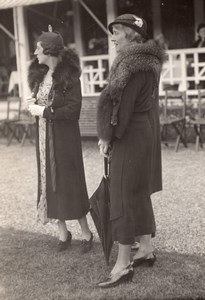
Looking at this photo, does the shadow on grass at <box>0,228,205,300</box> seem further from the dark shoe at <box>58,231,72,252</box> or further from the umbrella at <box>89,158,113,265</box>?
the umbrella at <box>89,158,113,265</box>

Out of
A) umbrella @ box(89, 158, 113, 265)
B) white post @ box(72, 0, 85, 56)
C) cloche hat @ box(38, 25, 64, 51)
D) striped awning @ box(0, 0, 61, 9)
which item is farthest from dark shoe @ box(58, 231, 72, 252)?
white post @ box(72, 0, 85, 56)

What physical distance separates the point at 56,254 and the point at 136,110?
1.63 meters

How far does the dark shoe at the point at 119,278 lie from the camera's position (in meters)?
4.09

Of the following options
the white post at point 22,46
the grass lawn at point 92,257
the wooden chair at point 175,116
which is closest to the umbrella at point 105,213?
the grass lawn at point 92,257

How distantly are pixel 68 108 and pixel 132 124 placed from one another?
2.58 ft

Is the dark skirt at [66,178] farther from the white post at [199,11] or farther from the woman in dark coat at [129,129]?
the white post at [199,11]

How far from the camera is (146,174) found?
13.6 ft

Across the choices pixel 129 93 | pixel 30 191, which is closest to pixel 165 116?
pixel 30 191

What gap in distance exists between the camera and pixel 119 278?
162 inches

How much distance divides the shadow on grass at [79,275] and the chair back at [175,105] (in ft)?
18.1

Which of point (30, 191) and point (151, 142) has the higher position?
point (151, 142)

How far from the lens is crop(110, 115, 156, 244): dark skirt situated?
4027mm

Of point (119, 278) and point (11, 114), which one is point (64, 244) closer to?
point (119, 278)

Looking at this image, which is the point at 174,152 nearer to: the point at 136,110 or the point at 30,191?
the point at 30,191
